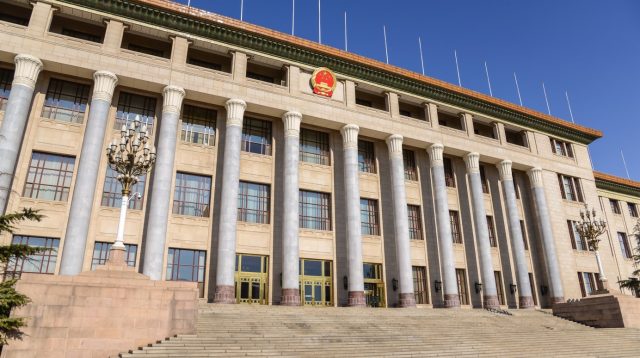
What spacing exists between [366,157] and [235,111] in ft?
30.6

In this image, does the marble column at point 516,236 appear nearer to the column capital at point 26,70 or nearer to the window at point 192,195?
the window at point 192,195

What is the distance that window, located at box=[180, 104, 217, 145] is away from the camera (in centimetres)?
2330

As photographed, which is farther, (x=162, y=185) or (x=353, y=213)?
A: (x=353, y=213)

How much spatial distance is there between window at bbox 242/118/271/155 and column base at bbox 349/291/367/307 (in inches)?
363

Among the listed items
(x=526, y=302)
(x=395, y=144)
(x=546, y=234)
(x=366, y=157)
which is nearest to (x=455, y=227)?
(x=526, y=302)

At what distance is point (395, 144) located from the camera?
2684 cm

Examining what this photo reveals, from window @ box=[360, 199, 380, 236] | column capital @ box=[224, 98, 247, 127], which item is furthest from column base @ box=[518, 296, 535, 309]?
column capital @ box=[224, 98, 247, 127]

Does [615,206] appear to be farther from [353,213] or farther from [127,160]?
[127,160]

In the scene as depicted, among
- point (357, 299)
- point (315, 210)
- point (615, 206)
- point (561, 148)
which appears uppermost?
point (561, 148)

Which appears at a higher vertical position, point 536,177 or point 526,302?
point 536,177

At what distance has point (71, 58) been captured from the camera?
66.9ft

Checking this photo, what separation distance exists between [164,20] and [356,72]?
11.5 m

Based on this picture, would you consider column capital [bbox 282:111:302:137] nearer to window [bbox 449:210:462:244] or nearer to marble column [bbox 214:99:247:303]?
marble column [bbox 214:99:247:303]

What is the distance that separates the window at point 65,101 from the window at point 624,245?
4242 cm
